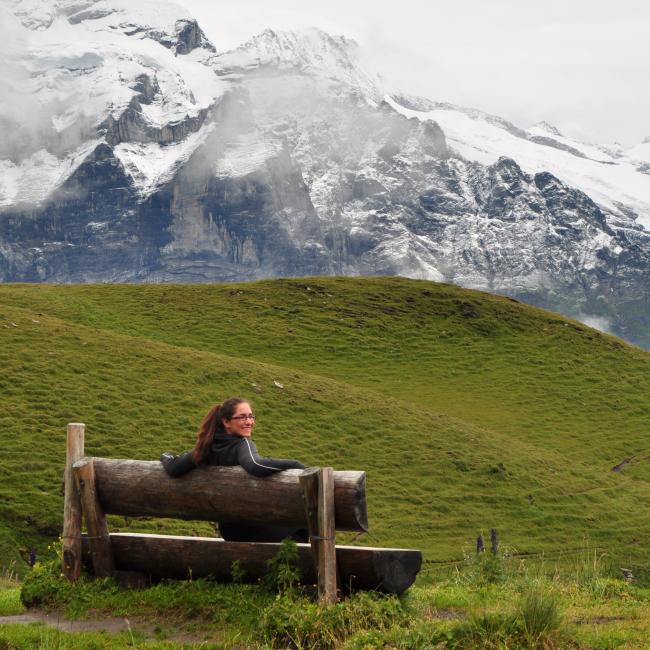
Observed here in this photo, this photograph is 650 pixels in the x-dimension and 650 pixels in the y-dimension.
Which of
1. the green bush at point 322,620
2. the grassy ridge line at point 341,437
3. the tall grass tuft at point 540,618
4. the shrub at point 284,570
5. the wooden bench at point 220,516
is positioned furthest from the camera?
the grassy ridge line at point 341,437

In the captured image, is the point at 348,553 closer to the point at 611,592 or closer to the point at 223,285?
the point at 611,592

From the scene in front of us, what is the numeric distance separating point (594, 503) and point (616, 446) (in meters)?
13.8

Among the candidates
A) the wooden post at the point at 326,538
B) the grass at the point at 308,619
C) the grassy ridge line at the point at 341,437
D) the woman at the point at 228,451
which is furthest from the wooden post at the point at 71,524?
the grassy ridge line at the point at 341,437

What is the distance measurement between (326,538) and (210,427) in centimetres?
231

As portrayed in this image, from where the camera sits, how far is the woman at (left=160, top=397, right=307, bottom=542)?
11.9m

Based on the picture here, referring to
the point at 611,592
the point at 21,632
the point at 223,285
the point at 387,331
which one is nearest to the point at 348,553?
the point at 21,632

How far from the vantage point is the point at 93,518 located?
41.3ft

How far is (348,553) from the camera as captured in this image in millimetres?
11203

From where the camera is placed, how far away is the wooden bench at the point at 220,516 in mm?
10984

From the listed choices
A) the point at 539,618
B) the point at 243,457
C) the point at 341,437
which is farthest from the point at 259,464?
the point at 341,437

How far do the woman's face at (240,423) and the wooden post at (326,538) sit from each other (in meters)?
1.67

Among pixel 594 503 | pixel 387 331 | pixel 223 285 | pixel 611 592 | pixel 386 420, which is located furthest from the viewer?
pixel 223 285

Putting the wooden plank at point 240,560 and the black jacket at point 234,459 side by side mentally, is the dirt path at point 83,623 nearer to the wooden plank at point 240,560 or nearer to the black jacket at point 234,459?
the wooden plank at point 240,560

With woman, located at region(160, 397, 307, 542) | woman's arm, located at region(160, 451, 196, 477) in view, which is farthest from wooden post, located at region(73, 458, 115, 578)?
woman's arm, located at region(160, 451, 196, 477)
